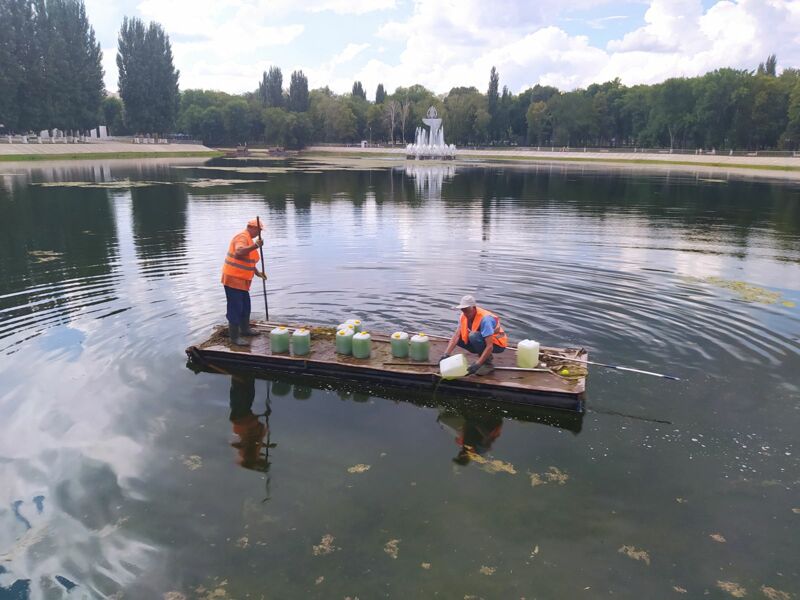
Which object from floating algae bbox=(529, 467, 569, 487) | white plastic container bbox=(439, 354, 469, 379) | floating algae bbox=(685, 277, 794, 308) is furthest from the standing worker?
floating algae bbox=(685, 277, 794, 308)

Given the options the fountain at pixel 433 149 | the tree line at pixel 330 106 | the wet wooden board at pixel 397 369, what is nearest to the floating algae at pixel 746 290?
the wet wooden board at pixel 397 369

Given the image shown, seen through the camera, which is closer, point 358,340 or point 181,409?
point 181,409

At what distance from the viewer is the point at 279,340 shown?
11.8 m

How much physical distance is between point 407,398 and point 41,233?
2368 cm

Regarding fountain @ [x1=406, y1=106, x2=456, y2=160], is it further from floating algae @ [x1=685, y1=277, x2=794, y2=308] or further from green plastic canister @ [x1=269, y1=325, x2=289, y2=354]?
green plastic canister @ [x1=269, y1=325, x2=289, y2=354]

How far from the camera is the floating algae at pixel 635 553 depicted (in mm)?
6809

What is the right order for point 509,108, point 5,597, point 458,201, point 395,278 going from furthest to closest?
point 509,108 < point 458,201 < point 395,278 < point 5,597

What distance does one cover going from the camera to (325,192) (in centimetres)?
4728

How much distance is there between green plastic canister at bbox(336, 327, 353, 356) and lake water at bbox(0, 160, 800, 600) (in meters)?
0.82

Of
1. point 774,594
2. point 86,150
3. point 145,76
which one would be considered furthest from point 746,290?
point 145,76

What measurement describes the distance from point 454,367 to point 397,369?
3.84 feet

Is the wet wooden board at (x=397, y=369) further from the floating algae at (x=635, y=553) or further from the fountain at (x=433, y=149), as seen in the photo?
the fountain at (x=433, y=149)

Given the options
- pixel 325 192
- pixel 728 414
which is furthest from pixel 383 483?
pixel 325 192

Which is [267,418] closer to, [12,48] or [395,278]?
[395,278]
